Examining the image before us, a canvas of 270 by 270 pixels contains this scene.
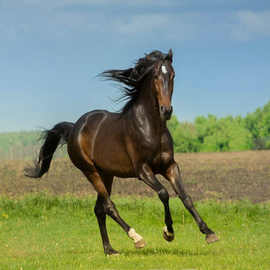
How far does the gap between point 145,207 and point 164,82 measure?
8962 millimetres

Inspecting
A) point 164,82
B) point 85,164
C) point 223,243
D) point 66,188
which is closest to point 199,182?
point 66,188

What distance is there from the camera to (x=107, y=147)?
8.28 metres

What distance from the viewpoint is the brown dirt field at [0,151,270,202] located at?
2295cm

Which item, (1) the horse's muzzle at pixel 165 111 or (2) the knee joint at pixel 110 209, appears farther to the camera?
(2) the knee joint at pixel 110 209

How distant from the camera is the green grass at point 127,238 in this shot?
7688 mm

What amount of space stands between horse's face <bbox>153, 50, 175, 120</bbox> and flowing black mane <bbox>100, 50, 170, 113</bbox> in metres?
0.34

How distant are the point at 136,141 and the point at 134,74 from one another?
1167mm

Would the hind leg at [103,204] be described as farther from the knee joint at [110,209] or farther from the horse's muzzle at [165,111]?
the horse's muzzle at [165,111]

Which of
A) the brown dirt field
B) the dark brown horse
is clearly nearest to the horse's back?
the dark brown horse

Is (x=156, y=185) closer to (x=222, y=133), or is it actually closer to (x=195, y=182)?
(x=195, y=182)

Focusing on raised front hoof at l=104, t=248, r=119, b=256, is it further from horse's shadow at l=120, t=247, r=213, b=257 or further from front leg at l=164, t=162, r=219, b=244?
front leg at l=164, t=162, r=219, b=244

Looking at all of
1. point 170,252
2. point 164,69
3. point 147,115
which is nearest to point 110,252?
point 170,252

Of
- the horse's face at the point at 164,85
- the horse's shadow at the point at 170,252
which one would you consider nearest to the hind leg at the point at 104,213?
the horse's shadow at the point at 170,252

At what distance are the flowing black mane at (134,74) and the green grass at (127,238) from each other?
264 centimetres
